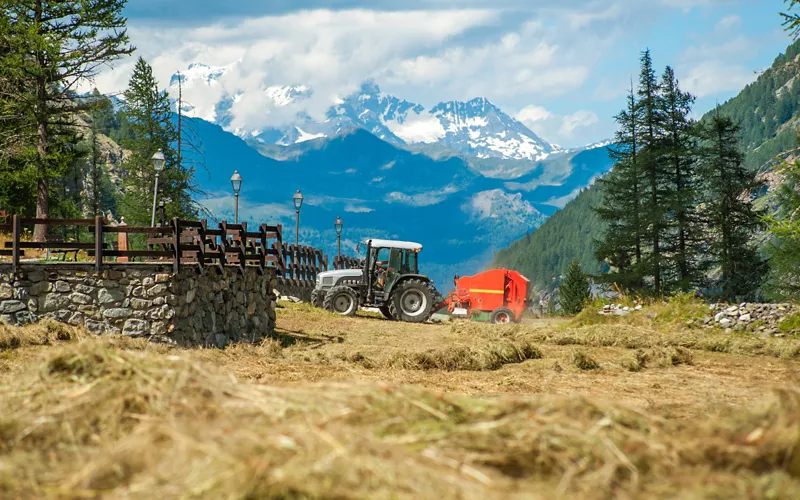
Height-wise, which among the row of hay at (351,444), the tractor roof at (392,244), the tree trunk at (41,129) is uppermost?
the tree trunk at (41,129)

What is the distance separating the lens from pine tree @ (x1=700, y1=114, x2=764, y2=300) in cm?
4003

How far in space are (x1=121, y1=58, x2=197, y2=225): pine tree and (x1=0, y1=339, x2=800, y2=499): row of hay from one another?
44012 mm

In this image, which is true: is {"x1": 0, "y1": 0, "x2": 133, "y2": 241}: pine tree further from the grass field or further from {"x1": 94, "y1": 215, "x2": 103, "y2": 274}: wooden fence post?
the grass field

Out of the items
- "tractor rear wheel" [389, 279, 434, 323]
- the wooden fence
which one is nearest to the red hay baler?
"tractor rear wheel" [389, 279, 434, 323]

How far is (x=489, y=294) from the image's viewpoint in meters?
28.3

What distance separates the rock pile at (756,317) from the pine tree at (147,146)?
34.9m

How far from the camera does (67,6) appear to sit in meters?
28.0

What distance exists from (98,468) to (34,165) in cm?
2851

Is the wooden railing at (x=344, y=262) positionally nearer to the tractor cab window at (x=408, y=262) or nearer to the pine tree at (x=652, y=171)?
the tractor cab window at (x=408, y=262)

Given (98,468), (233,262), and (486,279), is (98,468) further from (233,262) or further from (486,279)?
(486,279)

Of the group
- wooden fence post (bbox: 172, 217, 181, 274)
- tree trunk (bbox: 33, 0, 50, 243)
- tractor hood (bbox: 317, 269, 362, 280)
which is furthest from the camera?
tree trunk (bbox: 33, 0, 50, 243)

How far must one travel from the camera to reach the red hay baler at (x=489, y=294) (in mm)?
28172

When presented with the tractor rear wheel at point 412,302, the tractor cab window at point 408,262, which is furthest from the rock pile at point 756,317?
the tractor cab window at point 408,262

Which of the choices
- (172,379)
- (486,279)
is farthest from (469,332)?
(172,379)
